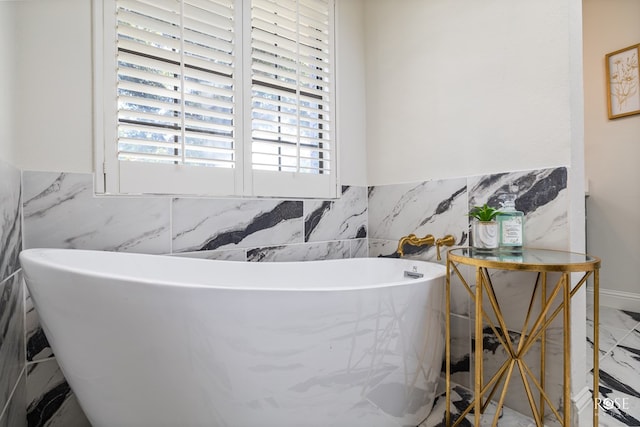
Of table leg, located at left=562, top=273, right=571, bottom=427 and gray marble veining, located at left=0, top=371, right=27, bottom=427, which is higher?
table leg, located at left=562, top=273, right=571, bottom=427

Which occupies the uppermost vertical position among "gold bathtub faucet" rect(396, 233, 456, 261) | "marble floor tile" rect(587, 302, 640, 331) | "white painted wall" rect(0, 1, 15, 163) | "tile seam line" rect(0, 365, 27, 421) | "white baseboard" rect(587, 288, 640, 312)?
"white painted wall" rect(0, 1, 15, 163)

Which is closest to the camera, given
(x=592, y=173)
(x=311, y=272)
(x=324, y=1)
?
(x=311, y=272)

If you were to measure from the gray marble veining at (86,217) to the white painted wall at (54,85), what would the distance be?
67mm

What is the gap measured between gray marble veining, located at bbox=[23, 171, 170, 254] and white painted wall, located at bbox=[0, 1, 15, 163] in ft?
0.48

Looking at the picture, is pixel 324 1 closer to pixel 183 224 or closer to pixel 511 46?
pixel 511 46

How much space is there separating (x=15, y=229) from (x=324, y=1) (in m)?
1.84

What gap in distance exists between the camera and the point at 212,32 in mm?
1473

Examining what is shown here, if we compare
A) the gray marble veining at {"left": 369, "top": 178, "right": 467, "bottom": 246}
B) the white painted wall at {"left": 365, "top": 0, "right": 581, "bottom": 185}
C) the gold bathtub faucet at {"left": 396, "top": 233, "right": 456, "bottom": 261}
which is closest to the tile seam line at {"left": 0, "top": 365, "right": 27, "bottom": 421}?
the gold bathtub faucet at {"left": 396, "top": 233, "right": 456, "bottom": 261}

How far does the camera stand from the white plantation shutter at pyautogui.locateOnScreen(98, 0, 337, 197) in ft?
4.29

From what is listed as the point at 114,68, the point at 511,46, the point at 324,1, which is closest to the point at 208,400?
the point at 114,68

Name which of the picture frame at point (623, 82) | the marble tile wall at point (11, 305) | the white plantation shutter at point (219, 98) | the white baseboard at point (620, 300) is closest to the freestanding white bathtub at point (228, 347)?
the marble tile wall at point (11, 305)

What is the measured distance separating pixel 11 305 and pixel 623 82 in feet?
11.6

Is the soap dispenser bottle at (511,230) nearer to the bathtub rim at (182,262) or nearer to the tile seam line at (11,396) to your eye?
the bathtub rim at (182,262)

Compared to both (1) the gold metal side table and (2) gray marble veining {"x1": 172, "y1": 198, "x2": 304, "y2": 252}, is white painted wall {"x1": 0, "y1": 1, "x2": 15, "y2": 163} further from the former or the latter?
(1) the gold metal side table
